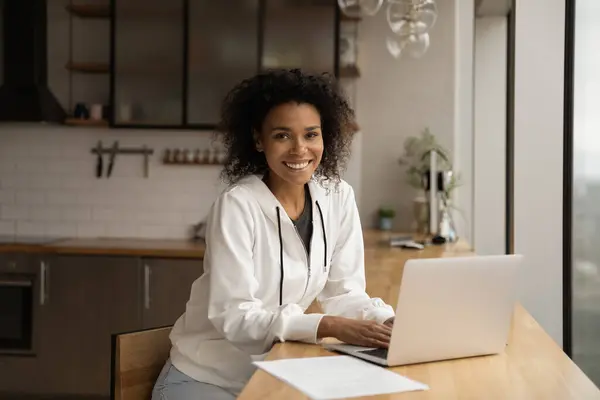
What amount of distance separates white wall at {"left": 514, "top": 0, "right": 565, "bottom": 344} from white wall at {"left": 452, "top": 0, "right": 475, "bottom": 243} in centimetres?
227

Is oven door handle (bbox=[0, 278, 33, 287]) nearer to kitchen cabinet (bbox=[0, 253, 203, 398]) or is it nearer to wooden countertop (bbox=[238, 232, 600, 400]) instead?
kitchen cabinet (bbox=[0, 253, 203, 398])

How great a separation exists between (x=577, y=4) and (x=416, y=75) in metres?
2.45

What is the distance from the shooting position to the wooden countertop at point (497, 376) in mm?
1712

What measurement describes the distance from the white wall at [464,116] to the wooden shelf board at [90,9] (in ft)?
7.49

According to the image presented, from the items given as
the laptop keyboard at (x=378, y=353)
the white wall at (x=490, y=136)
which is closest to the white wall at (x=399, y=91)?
the white wall at (x=490, y=136)

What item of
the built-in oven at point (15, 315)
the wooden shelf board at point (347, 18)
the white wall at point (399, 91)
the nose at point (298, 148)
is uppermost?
the wooden shelf board at point (347, 18)

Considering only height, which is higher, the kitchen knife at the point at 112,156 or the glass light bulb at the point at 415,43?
the glass light bulb at the point at 415,43

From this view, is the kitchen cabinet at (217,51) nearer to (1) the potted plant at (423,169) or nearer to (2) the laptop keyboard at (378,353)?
(1) the potted plant at (423,169)

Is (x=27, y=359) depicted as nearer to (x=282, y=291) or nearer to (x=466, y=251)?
(x=466, y=251)

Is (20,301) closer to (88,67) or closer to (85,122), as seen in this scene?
(85,122)

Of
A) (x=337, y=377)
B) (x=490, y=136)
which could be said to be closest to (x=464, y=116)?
(x=490, y=136)

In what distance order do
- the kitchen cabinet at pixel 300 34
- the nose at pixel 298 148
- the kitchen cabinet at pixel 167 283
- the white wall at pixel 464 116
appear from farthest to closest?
the white wall at pixel 464 116 → the kitchen cabinet at pixel 300 34 → the kitchen cabinet at pixel 167 283 → the nose at pixel 298 148

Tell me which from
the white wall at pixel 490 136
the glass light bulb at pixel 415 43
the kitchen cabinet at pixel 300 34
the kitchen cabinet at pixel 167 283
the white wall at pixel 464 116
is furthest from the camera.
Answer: the white wall at pixel 490 136

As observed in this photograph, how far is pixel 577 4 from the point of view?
3.51 meters
